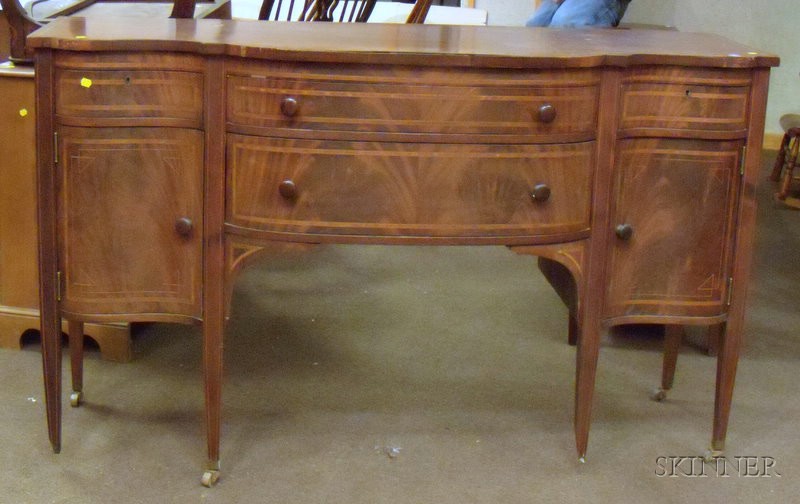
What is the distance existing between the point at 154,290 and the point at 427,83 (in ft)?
2.07

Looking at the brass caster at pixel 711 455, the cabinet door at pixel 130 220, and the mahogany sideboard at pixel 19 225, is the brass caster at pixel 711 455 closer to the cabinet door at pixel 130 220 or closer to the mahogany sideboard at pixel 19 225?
the cabinet door at pixel 130 220

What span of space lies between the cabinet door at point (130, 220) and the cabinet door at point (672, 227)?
783mm

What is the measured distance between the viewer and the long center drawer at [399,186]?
1.86 m

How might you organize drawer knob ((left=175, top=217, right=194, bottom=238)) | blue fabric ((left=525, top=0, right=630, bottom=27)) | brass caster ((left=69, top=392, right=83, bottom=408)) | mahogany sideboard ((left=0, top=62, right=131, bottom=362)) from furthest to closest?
blue fabric ((left=525, top=0, right=630, bottom=27)), mahogany sideboard ((left=0, top=62, right=131, bottom=362)), brass caster ((left=69, top=392, right=83, bottom=408)), drawer knob ((left=175, top=217, right=194, bottom=238))

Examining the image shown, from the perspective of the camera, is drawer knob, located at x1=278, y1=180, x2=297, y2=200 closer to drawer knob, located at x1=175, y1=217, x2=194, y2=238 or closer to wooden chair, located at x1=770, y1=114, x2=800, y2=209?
drawer knob, located at x1=175, y1=217, x2=194, y2=238

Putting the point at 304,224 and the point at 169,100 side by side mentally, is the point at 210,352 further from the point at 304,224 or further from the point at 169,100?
the point at 169,100

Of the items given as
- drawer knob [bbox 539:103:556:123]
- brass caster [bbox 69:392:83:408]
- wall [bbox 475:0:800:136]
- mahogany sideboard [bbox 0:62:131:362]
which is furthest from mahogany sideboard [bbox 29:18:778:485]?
wall [bbox 475:0:800:136]

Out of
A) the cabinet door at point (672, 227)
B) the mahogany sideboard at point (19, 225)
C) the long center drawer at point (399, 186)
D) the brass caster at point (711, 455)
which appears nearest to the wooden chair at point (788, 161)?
the brass caster at point (711, 455)

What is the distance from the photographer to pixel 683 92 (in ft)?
6.30

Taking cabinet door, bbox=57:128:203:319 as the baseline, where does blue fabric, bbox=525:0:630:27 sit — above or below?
above

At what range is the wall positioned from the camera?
543 centimetres

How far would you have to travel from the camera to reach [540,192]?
1.89 metres

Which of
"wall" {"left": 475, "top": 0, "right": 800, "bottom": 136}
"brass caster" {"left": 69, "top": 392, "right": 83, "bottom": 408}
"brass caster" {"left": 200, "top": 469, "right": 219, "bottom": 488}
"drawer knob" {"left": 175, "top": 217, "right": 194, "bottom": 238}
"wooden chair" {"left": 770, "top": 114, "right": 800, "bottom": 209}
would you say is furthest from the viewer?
"wall" {"left": 475, "top": 0, "right": 800, "bottom": 136}

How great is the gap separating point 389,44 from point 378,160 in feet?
0.71
